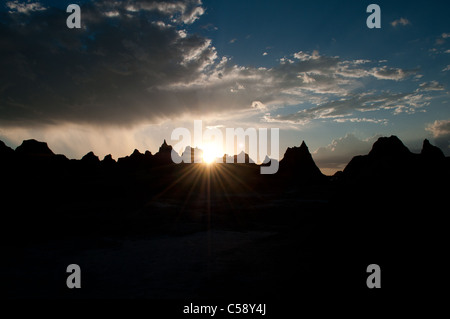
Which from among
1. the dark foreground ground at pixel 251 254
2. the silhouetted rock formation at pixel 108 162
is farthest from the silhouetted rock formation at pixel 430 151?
the silhouetted rock formation at pixel 108 162

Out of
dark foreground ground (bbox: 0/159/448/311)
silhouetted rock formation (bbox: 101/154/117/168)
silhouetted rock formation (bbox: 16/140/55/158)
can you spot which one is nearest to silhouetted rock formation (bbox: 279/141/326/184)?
dark foreground ground (bbox: 0/159/448/311)

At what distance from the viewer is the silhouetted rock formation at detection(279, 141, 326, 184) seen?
215 feet

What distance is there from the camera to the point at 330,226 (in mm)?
13367

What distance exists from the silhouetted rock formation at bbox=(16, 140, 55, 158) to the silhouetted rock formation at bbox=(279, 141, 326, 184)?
55881mm

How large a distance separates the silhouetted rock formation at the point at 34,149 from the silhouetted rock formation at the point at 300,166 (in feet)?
183

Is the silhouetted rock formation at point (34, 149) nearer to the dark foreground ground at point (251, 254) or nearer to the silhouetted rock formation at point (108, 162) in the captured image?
the silhouetted rock formation at point (108, 162)

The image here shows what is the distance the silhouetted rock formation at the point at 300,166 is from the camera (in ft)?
215

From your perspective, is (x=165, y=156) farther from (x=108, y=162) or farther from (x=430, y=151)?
(x=430, y=151)

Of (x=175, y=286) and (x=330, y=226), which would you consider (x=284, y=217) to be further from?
(x=175, y=286)

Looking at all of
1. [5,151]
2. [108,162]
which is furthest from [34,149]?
[108,162]

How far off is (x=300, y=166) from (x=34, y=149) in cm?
6176

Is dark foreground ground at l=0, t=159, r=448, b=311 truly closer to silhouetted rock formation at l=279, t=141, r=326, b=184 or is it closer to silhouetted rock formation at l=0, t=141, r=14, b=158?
silhouetted rock formation at l=0, t=141, r=14, b=158

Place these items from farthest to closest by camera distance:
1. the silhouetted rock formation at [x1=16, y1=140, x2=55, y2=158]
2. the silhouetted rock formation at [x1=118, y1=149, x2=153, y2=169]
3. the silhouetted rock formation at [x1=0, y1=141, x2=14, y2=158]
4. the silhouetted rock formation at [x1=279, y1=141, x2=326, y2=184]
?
the silhouetted rock formation at [x1=118, y1=149, x2=153, y2=169] → the silhouetted rock formation at [x1=279, y1=141, x2=326, y2=184] → the silhouetted rock formation at [x1=16, y1=140, x2=55, y2=158] → the silhouetted rock formation at [x1=0, y1=141, x2=14, y2=158]
